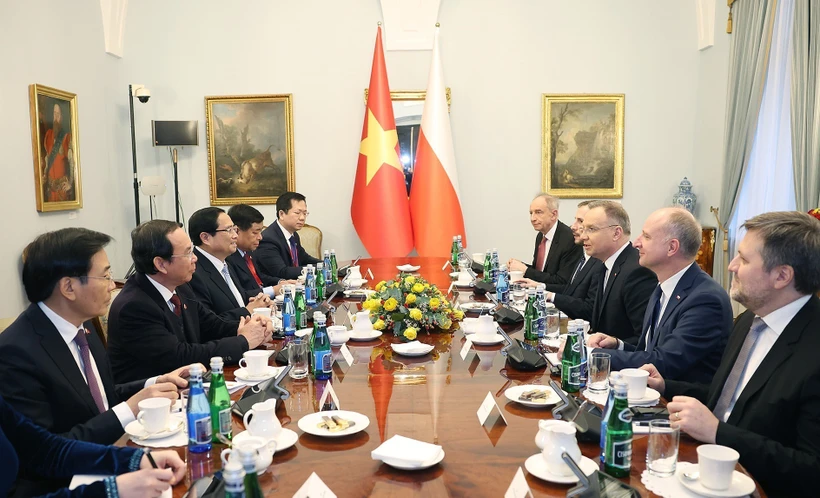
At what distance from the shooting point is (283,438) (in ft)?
6.07

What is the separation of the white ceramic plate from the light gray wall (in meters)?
6.12

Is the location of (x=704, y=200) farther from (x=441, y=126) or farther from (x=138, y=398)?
(x=138, y=398)

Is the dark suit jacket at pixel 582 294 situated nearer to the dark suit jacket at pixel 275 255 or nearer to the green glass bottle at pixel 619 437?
the dark suit jacket at pixel 275 255

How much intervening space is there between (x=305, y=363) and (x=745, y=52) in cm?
585

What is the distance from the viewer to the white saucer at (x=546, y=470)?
1592mm

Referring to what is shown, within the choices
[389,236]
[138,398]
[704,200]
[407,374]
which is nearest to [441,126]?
[389,236]

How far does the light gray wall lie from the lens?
773cm

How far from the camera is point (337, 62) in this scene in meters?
7.81

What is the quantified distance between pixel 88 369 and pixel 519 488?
1.59 metres

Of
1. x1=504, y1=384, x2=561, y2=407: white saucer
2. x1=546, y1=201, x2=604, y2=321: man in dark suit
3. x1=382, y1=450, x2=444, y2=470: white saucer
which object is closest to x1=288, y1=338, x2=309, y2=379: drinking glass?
x1=504, y1=384, x2=561, y2=407: white saucer

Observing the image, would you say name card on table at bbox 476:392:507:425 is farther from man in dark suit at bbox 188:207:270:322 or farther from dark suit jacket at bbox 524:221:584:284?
dark suit jacket at bbox 524:221:584:284

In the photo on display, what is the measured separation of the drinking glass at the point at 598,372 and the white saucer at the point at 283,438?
103 cm

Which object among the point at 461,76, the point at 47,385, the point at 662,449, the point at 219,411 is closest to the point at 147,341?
the point at 47,385

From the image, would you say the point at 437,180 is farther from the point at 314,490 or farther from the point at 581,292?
the point at 314,490
